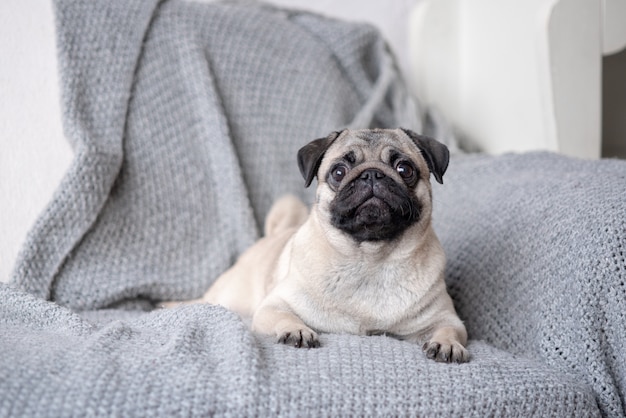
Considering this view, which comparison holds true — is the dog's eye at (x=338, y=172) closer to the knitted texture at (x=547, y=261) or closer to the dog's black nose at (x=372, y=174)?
the dog's black nose at (x=372, y=174)

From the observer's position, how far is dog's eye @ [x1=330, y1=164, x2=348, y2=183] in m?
1.47

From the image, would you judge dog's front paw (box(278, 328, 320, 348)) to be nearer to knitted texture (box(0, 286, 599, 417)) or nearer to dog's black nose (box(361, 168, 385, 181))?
knitted texture (box(0, 286, 599, 417))

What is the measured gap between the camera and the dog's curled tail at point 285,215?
77.8 inches

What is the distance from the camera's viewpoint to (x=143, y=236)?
1924mm

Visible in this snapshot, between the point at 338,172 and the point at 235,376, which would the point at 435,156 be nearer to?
the point at 338,172

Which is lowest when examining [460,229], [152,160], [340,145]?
[460,229]

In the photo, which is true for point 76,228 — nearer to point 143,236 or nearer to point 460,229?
point 143,236

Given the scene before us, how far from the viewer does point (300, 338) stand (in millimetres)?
1271

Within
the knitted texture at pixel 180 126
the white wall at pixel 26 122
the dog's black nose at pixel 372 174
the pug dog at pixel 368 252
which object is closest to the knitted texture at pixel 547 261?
the pug dog at pixel 368 252

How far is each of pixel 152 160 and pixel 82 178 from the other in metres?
0.25

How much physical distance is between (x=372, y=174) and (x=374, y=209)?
0.26ft

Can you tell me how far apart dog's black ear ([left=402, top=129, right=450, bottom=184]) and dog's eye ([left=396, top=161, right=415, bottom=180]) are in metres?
0.05

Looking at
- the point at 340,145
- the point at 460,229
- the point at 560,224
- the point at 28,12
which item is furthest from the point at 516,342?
the point at 28,12

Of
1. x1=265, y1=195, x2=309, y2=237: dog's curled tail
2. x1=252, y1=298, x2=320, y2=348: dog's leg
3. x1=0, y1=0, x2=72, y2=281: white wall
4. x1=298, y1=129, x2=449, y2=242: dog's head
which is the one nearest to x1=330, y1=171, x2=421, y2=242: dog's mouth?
x1=298, y1=129, x2=449, y2=242: dog's head
